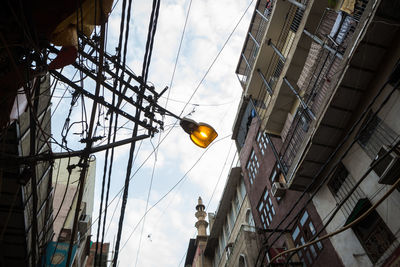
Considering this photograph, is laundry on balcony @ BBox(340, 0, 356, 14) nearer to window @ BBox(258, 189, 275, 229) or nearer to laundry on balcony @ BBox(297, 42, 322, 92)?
laundry on balcony @ BBox(297, 42, 322, 92)

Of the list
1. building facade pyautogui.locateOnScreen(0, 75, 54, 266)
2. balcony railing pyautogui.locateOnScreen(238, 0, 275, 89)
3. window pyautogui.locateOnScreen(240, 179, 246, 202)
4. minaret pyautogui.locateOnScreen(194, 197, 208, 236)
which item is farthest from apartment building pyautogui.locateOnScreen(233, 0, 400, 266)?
minaret pyautogui.locateOnScreen(194, 197, 208, 236)

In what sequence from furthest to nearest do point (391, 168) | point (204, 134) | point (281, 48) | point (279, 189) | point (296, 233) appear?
point (281, 48) → point (279, 189) → point (296, 233) → point (391, 168) → point (204, 134)

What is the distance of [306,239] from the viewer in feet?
38.1

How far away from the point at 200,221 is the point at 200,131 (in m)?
30.3

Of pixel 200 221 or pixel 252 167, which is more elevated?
pixel 200 221

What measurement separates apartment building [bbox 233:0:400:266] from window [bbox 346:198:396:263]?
0.03 metres

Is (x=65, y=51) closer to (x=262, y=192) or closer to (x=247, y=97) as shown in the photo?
(x=262, y=192)

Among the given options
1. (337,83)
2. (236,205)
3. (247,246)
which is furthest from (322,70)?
(236,205)

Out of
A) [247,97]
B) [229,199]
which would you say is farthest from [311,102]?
[229,199]

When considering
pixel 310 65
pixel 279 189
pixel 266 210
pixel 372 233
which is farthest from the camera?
pixel 266 210

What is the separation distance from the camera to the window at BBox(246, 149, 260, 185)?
1860cm

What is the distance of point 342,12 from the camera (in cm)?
1059

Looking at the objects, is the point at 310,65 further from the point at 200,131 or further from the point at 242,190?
the point at 242,190

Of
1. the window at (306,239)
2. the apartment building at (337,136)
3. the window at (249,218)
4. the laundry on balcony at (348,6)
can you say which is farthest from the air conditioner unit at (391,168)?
the window at (249,218)
